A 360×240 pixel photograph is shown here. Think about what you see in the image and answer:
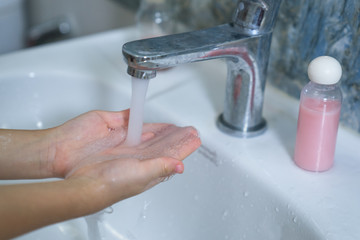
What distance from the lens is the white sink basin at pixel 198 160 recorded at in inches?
20.1

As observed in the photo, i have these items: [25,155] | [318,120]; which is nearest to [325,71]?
[318,120]

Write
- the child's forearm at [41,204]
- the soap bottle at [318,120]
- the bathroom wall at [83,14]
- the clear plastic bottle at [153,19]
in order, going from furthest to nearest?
1. the bathroom wall at [83,14]
2. the clear plastic bottle at [153,19]
3. the soap bottle at [318,120]
4. the child's forearm at [41,204]


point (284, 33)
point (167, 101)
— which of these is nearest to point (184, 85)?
point (167, 101)

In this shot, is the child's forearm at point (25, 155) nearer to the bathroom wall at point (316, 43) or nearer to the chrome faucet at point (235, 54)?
the chrome faucet at point (235, 54)

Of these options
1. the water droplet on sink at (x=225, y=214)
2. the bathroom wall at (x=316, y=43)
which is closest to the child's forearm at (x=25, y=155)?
the water droplet on sink at (x=225, y=214)

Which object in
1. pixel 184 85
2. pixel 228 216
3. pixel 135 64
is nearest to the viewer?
pixel 135 64

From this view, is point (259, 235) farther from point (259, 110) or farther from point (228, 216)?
point (259, 110)

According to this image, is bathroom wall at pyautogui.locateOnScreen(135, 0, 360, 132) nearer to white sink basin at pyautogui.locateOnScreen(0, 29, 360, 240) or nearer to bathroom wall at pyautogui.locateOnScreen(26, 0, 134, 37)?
white sink basin at pyautogui.locateOnScreen(0, 29, 360, 240)

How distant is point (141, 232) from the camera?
623 millimetres

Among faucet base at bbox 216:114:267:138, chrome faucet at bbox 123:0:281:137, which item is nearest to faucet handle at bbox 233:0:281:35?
chrome faucet at bbox 123:0:281:137

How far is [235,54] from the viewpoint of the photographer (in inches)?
21.4

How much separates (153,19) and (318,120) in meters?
0.37

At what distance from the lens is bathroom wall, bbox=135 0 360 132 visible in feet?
1.81

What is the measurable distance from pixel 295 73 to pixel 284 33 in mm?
54
